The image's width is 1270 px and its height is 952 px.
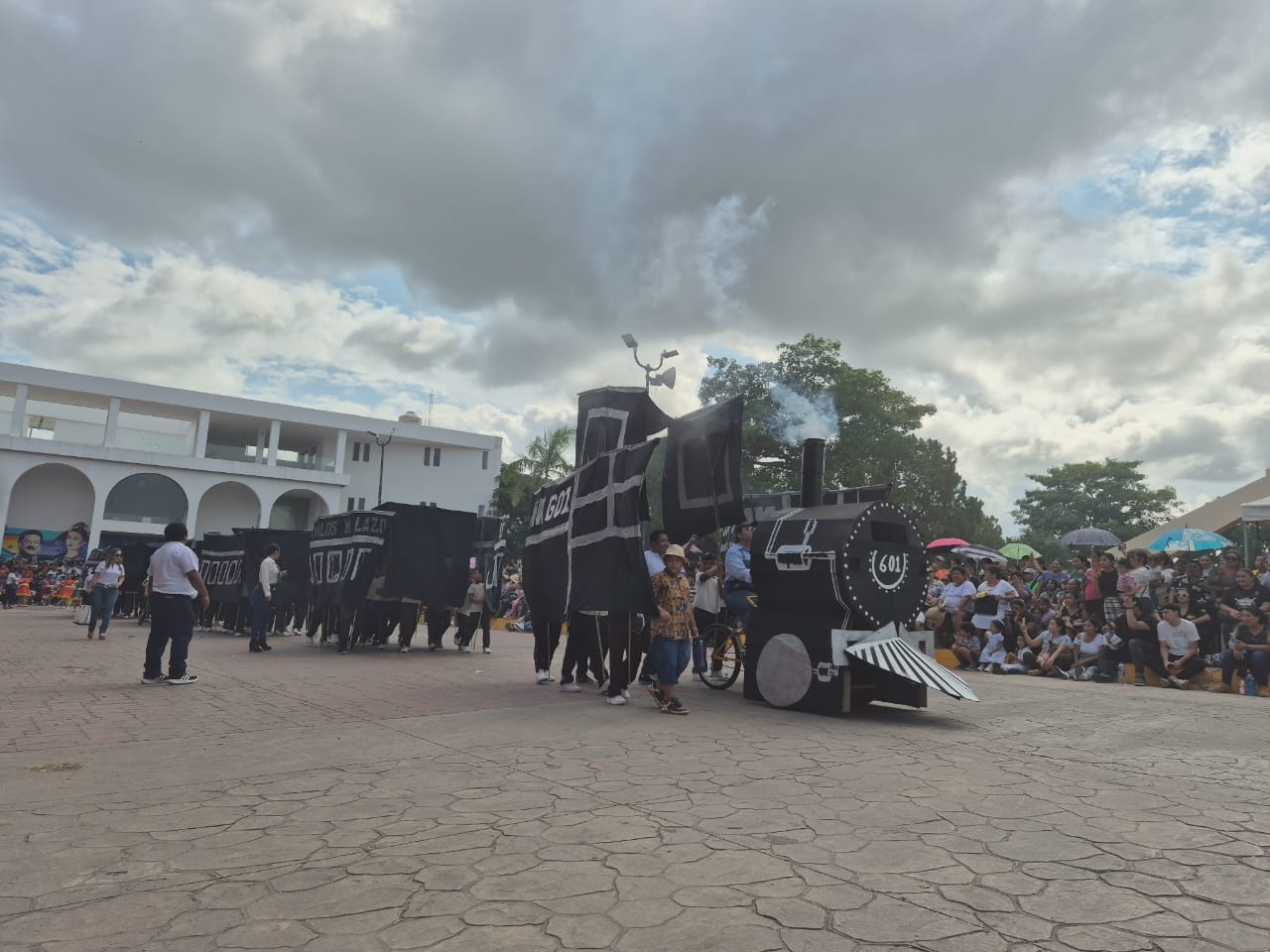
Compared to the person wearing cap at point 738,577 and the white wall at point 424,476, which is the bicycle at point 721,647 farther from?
the white wall at point 424,476

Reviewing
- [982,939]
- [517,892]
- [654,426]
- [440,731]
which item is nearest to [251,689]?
[440,731]

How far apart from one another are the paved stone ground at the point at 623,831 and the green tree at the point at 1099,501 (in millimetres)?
56268

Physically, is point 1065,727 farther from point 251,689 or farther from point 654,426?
point 251,689

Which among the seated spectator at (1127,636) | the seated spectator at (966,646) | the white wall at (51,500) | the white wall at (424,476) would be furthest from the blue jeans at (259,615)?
the white wall at (424,476)

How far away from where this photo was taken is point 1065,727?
6.95m

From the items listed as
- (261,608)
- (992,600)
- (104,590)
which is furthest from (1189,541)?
(104,590)

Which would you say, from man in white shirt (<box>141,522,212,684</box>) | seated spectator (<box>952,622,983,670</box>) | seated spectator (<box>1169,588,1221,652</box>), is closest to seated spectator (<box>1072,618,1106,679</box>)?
seated spectator (<box>1169,588,1221,652</box>)

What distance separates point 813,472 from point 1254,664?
6585 mm

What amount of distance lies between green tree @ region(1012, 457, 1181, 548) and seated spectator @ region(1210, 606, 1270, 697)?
49.3 meters

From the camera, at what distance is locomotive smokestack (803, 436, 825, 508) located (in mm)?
8852

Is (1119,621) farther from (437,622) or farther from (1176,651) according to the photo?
(437,622)

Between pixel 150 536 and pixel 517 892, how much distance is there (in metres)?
A: 39.4

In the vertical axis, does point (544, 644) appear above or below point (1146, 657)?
below

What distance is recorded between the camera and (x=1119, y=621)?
12031mm
